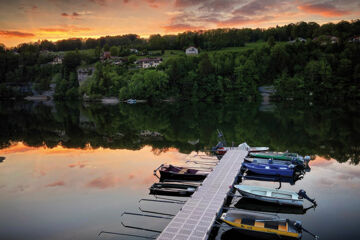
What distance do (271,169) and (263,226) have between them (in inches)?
450

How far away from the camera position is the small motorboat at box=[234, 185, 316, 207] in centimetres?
2111

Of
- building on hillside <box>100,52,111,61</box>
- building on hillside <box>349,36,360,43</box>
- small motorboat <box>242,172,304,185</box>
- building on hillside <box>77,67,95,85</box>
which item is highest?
building on hillside <box>349,36,360,43</box>

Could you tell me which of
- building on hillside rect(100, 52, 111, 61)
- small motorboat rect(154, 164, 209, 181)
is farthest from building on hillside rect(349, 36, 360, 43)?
small motorboat rect(154, 164, 209, 181)

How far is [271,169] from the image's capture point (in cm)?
2775

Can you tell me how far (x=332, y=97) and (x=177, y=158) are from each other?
295ft

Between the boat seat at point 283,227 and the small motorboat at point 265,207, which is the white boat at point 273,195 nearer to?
the small motorboat at point 265,207

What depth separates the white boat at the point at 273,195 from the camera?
21.1 meters

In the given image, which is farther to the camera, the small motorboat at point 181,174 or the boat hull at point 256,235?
the small motorboat at point 181,174

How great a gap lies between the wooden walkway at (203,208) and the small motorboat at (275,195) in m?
1.34

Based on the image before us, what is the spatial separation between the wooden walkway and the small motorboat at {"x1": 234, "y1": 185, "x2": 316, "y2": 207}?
4.39 feet

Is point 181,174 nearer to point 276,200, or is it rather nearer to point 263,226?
point 276,200

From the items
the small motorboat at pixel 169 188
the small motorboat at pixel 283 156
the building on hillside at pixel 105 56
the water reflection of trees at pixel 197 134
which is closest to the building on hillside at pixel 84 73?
the building on hillside at pixel 105 56

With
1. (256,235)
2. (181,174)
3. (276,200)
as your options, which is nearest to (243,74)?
(181,174)

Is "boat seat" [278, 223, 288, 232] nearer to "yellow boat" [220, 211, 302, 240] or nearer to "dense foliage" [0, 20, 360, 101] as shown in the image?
"yellow boat" [220, 211, 302, 240]
